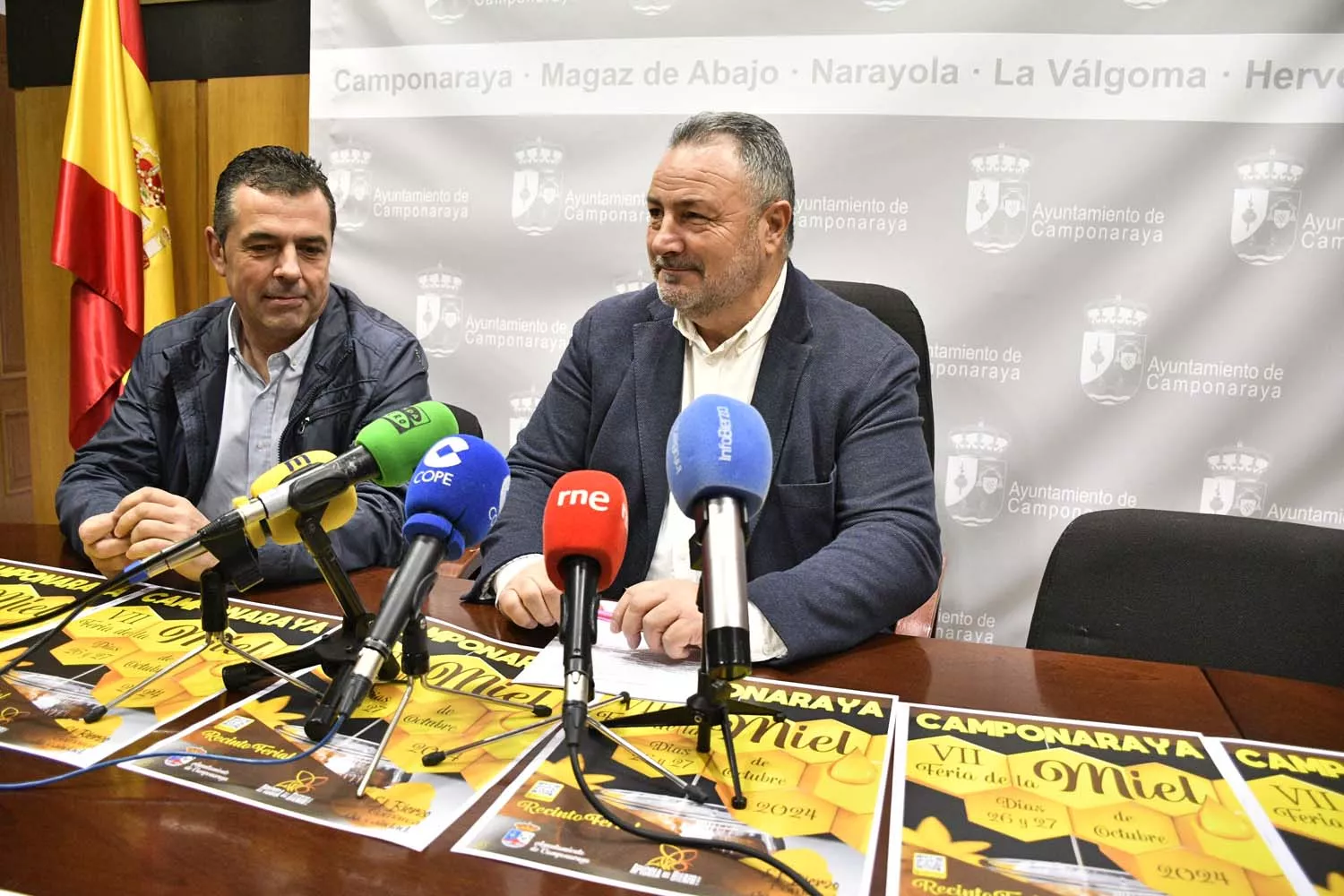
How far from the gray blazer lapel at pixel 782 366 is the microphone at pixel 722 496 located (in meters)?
0.81

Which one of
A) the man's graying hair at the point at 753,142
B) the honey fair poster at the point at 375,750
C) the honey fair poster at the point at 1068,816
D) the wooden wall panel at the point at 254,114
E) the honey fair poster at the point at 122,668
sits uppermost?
the wooden wall panel at the point at 254,114

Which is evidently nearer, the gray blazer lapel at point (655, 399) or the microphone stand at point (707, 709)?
the microphone stand at point (707, 709)

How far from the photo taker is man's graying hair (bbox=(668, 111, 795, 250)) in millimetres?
2018

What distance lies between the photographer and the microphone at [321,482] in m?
1.03

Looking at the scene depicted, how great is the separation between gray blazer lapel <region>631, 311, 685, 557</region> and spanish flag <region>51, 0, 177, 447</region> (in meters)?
2.21

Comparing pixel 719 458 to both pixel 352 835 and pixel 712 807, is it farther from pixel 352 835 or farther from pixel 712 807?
pixel 352 835

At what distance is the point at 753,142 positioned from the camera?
2.04 metres

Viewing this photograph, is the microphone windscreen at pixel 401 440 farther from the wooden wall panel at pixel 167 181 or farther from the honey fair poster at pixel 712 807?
the wooden wall panel at pixel 167 181

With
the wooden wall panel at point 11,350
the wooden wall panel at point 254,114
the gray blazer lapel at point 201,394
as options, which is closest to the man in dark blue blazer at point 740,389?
the gray blazer lapel at point 201,394

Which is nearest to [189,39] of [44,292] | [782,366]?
[44,292]

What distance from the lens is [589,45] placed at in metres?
2.97

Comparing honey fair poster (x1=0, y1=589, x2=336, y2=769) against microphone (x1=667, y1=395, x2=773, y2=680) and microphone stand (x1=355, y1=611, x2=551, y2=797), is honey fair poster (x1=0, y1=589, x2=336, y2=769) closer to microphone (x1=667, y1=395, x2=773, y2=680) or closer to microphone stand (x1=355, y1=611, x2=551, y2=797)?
microphone stand (x1=355, y1=611, x2=551, y2=797)

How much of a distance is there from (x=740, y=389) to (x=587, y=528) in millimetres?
1151

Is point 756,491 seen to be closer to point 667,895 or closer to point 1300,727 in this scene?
point 667,895
